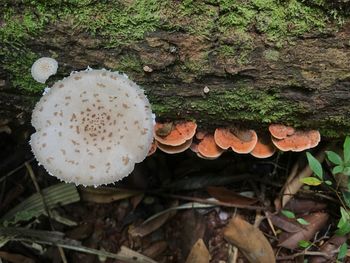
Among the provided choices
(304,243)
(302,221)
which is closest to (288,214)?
(302,221)

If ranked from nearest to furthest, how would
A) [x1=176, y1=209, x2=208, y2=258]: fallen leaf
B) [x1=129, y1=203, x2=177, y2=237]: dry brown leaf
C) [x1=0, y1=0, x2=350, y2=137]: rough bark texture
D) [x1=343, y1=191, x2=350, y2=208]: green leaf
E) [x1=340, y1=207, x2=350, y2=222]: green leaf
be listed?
1. [x1=0, y1=0, x2=350, y2=137]: rough bark texture
2. [x1=340, y1=207, x2=350, y2=222]: green leaf
3. [x1=343, y1=191, x2=350, y2=208]: green leaf
4. [x1=176, y1=209, x2=208, y2=258]: fallen leaf
5. [x1=129, y1=203, x2=177, y2=237]: dry brown leaf

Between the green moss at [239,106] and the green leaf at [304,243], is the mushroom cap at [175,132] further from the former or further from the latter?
the green leaf at [304,243]

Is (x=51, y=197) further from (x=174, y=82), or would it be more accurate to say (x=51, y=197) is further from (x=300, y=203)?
(x=300, y=203)

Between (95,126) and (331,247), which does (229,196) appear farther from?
(95,126)

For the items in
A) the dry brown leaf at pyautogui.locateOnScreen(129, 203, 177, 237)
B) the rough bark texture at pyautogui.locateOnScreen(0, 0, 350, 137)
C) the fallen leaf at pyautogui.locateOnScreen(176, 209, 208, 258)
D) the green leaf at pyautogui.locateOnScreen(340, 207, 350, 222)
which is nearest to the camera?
the rough bark texture at pyautogui.locateOnScreen(0, 0, 350, 137)

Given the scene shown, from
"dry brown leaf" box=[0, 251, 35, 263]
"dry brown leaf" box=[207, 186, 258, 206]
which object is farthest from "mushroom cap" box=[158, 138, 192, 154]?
"dry brown leaf" box=[0, 251, 35, 263]

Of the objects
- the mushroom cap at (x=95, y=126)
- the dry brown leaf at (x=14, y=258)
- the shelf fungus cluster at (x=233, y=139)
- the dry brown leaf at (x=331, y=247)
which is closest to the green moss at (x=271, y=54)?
the shelf fungus cluster at (x=233, y=139)

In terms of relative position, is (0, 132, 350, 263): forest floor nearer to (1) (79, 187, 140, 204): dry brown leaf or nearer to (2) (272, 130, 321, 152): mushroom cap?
(1) (79, 187, 140, 204): dry brown leaf
